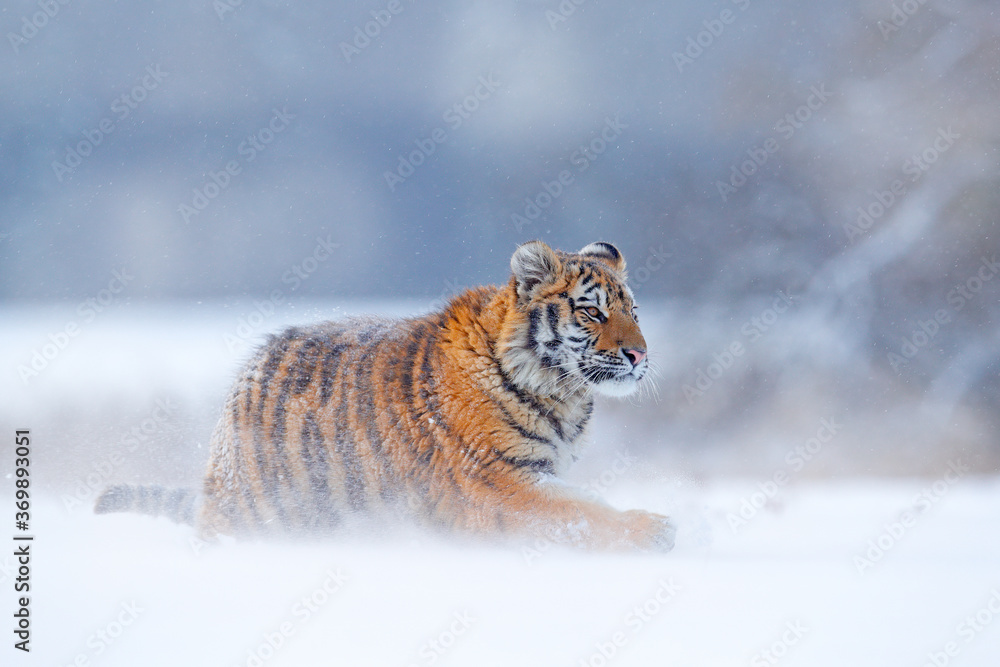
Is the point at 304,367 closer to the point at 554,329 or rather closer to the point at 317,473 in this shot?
the point at 317,473

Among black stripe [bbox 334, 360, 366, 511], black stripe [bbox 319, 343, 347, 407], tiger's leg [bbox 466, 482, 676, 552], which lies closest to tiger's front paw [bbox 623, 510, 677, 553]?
tiger's leg [bbox 466, 482, 676, 552]

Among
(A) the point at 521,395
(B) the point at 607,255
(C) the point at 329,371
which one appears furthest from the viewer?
(B) the point at 607,255

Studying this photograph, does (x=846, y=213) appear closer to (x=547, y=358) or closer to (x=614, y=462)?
(x=614, y=462)

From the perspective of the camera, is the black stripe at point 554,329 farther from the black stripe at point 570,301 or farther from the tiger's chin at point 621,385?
the tiger's chin at point 621,385

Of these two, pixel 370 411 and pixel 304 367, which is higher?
pixel 304 367

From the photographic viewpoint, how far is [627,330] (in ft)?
9.23

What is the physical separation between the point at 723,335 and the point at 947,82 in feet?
10.7

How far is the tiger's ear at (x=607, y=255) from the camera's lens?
10.4 ft

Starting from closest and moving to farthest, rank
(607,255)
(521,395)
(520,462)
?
(520,462) < (521,395) < (607,255)

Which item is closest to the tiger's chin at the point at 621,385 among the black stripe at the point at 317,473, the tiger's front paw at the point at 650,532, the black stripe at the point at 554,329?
the black stripe at the point at 554,329

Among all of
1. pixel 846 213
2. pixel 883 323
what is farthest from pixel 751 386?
pixel 846 213

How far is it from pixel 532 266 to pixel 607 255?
50 cm

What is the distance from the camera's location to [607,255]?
10.5 ft

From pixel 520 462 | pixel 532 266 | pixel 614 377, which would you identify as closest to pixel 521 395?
pixel 520 462
